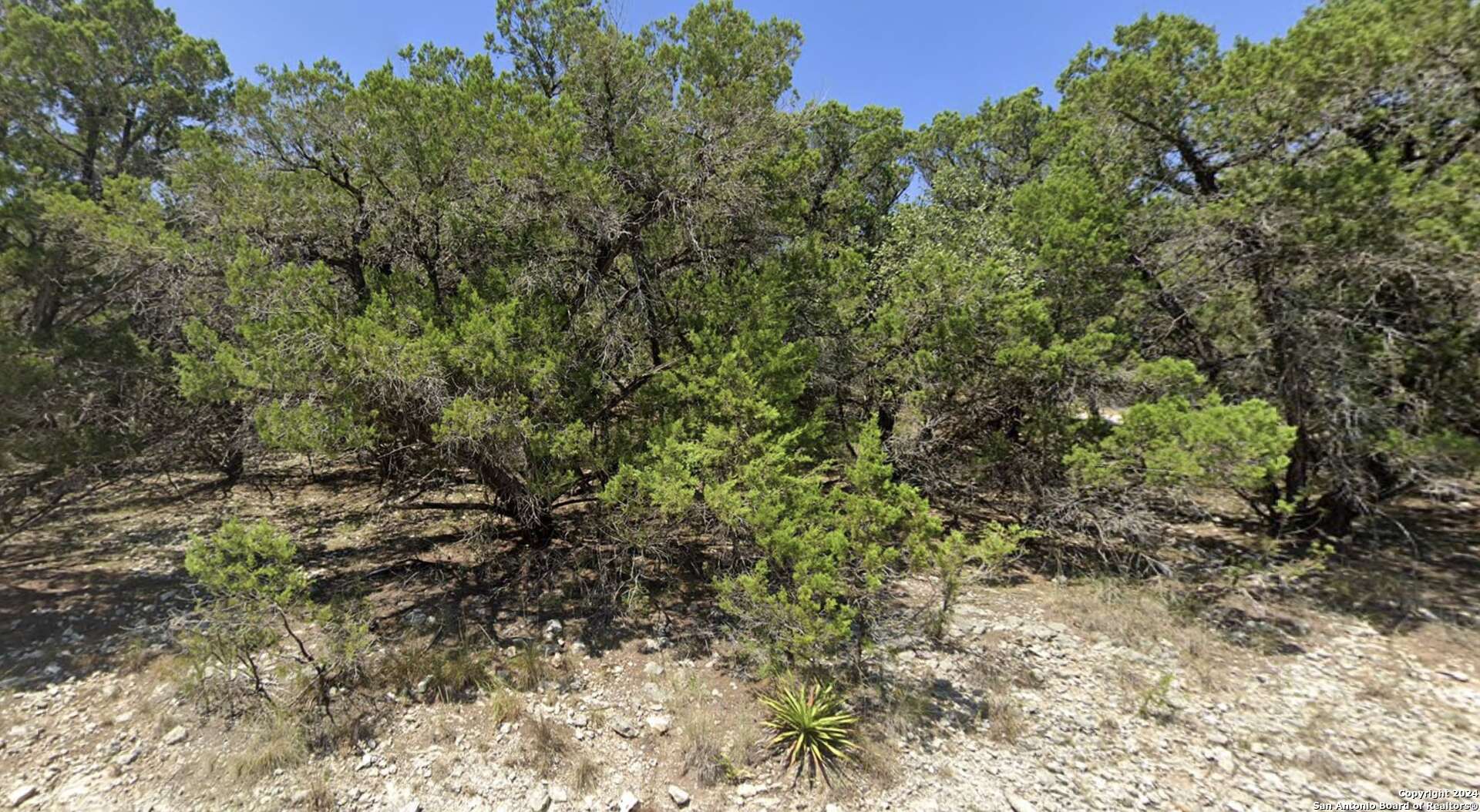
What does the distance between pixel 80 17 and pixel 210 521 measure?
9.97m

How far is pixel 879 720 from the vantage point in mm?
5562

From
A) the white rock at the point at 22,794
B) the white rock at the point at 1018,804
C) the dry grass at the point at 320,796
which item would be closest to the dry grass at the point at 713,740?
the white rock at the point at 1018,804

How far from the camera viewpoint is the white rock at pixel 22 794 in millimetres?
4511

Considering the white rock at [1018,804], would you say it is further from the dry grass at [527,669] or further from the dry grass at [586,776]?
the dry grass at [527,669]

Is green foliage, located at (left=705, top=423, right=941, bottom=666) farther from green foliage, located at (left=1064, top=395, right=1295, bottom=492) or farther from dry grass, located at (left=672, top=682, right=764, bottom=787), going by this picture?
green foliage, located at (left=1064, top=395, right=1295, bottom=492)

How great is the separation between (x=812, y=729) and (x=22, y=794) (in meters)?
6.54

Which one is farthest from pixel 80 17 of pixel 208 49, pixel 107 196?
pixel 107 196

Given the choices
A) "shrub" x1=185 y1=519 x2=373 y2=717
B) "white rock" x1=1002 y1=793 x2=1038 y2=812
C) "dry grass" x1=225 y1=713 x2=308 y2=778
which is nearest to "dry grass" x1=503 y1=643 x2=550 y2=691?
"shrub" x1=185 y1=519 x2=373 y2=717

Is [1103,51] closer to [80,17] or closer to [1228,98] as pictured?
[1228,98]

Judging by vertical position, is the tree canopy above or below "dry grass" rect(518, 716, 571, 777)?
above

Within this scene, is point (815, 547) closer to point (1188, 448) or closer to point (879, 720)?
point (879, 720)

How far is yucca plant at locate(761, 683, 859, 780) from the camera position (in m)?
5.04

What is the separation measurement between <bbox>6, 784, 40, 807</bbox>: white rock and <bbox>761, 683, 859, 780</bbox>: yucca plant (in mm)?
6105

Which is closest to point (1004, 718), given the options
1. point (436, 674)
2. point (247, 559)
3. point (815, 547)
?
point (815, 547)
